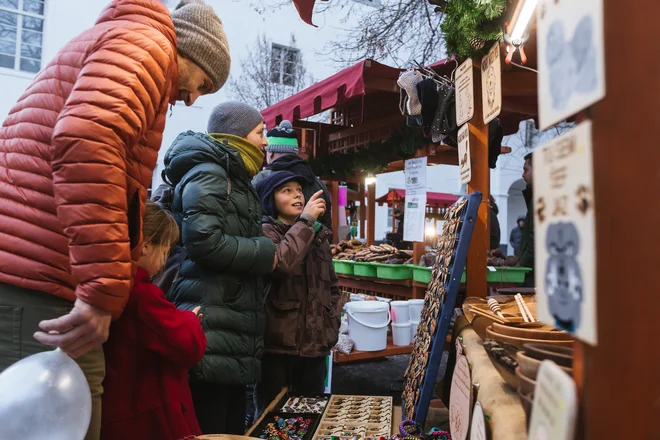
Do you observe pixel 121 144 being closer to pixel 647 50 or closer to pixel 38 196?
pixel 38 196

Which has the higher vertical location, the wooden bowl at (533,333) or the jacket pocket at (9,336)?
the wooden bowl at (533,333)

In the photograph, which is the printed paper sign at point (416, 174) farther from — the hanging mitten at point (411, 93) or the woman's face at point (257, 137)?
the woman's face at point (257, 137)

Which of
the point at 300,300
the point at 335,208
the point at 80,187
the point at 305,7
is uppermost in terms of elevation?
the point at 305,7

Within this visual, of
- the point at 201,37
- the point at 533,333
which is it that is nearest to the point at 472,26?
the point at 201,37

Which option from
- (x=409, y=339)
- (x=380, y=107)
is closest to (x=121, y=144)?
(x=409, y=339)

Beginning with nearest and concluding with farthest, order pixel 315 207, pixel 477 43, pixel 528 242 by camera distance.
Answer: pixel 477 43, pixel 315 207, pixel 528 242

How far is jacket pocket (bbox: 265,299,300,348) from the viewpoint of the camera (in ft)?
8.11

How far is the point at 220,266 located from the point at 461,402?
1162 mm

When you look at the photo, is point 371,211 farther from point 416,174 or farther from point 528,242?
point 528,242

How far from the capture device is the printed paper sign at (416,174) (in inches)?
167

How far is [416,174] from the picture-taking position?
4.31 m

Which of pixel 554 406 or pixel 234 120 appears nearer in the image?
pixel 554 406

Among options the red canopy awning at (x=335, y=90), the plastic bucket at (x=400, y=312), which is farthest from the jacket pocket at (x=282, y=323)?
the red canopy awning at (x=335, y=90)

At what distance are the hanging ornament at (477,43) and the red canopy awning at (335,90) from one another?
71.5 inches
